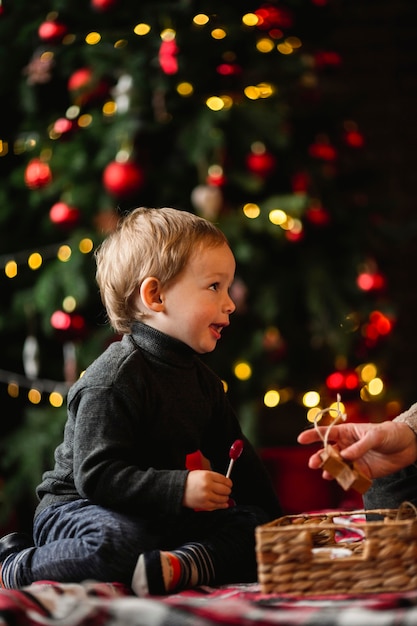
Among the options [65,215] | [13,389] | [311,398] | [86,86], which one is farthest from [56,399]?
[86,86]

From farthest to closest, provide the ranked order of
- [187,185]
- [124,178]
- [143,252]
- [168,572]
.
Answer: [187,185], [124,178], [143,252], [168,572]

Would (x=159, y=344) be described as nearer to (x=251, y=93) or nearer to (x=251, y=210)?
(x=251, y=210)

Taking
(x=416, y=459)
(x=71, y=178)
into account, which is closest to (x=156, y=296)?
(x=416, y=459)

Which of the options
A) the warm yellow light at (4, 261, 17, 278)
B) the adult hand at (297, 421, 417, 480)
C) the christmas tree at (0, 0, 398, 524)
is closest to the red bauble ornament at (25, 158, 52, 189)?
the christmas tree at (0, 0, 398, 524)

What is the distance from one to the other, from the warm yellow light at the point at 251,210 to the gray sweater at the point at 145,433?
1.06 metres

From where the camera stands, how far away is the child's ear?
4.35 feet

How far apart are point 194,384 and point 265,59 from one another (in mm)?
1470

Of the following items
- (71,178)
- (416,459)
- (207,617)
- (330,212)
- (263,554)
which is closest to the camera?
(207,617)

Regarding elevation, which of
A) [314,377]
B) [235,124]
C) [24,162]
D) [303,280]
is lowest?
[314,377]

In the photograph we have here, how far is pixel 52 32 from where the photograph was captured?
7.96ft

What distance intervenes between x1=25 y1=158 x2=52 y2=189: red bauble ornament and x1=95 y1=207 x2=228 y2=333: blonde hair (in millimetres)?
1087

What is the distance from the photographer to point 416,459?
1319 mm

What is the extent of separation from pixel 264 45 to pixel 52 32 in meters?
0.63

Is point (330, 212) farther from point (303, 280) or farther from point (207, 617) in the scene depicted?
point (207, 617)
